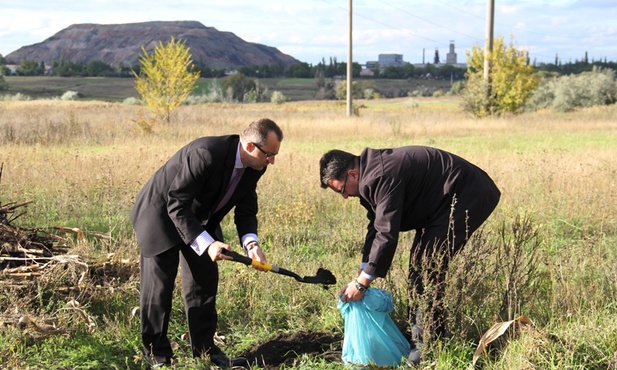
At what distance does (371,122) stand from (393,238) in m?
21.8

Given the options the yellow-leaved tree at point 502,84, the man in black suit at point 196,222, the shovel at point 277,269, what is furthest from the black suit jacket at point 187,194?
the yellow-leaved tree at point 502,84

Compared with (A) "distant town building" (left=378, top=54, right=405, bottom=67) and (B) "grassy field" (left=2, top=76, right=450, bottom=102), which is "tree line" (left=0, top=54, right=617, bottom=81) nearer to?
(B) "grassy field" (left=2, top=76, right=450, bottom=102)

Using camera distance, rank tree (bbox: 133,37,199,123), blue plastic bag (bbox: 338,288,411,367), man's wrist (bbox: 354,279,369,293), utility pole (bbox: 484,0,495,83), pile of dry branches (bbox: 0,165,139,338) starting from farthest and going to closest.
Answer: utility pole (bbox: 484,0,495,83), tree (bbox: 133,37,199,123), pile of dry branches (bbox: 0,165,139,338), blue plastic bag (bbox: 338,288,411,367), man's wrist (bbox: 354,279,369,293)

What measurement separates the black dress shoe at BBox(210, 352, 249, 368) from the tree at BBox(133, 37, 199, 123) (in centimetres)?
2164

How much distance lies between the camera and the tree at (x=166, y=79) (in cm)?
2523

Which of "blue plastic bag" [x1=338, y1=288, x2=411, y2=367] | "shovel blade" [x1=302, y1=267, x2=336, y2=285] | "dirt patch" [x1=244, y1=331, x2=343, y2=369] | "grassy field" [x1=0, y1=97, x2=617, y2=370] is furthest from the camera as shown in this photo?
"dirt patch" [x1=244, y1=331, x2=343, y2=369]

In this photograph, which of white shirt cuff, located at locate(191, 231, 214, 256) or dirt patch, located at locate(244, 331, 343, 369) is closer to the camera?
white shirt cuff, located at locate(191, 231, 214, 256)

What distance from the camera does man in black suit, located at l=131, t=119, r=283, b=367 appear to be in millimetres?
4086

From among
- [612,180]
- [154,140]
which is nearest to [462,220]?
[612,180]

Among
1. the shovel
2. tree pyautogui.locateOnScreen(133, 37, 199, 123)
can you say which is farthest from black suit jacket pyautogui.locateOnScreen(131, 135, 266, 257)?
tree pyautogui.locateOnScreen(133, 37, 199, 123)

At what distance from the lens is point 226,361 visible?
4535mm

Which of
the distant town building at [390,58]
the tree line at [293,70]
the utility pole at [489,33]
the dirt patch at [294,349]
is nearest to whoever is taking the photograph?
the dirt patch at [294,349]

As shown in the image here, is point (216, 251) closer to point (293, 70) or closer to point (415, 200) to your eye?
point (415, 200)

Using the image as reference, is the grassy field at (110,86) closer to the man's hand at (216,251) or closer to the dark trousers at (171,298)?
the dark trousers at (171,298)
